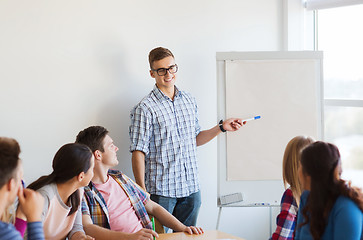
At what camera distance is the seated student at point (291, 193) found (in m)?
2.30

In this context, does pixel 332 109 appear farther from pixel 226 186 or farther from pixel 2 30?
pixel 2 30

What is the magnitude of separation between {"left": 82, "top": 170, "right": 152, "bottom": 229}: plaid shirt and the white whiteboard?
929 mm

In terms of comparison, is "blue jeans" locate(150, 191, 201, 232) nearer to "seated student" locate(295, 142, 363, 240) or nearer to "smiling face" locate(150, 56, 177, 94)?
"smiling face" locate(150, 56, 177, 94)

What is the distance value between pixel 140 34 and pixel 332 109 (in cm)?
171

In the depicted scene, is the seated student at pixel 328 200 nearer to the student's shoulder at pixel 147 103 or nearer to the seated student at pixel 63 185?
the seated student at pixel 63 185

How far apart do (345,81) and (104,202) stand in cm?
231

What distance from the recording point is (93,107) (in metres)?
3.48

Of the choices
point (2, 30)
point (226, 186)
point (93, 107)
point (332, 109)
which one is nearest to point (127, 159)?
point (93, 107)

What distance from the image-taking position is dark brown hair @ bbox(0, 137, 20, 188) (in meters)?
1.73

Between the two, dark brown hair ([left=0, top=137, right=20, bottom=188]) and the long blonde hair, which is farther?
the long blonde hair

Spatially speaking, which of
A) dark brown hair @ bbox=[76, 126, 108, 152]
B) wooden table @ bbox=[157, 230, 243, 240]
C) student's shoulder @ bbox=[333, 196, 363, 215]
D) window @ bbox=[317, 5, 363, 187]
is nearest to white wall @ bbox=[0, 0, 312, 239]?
window @ bbox=[317, 5, 363, 187]

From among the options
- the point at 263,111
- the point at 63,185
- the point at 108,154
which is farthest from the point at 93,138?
the point at 263,111

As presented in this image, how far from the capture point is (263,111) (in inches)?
142

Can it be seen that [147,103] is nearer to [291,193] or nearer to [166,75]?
[166,75]
